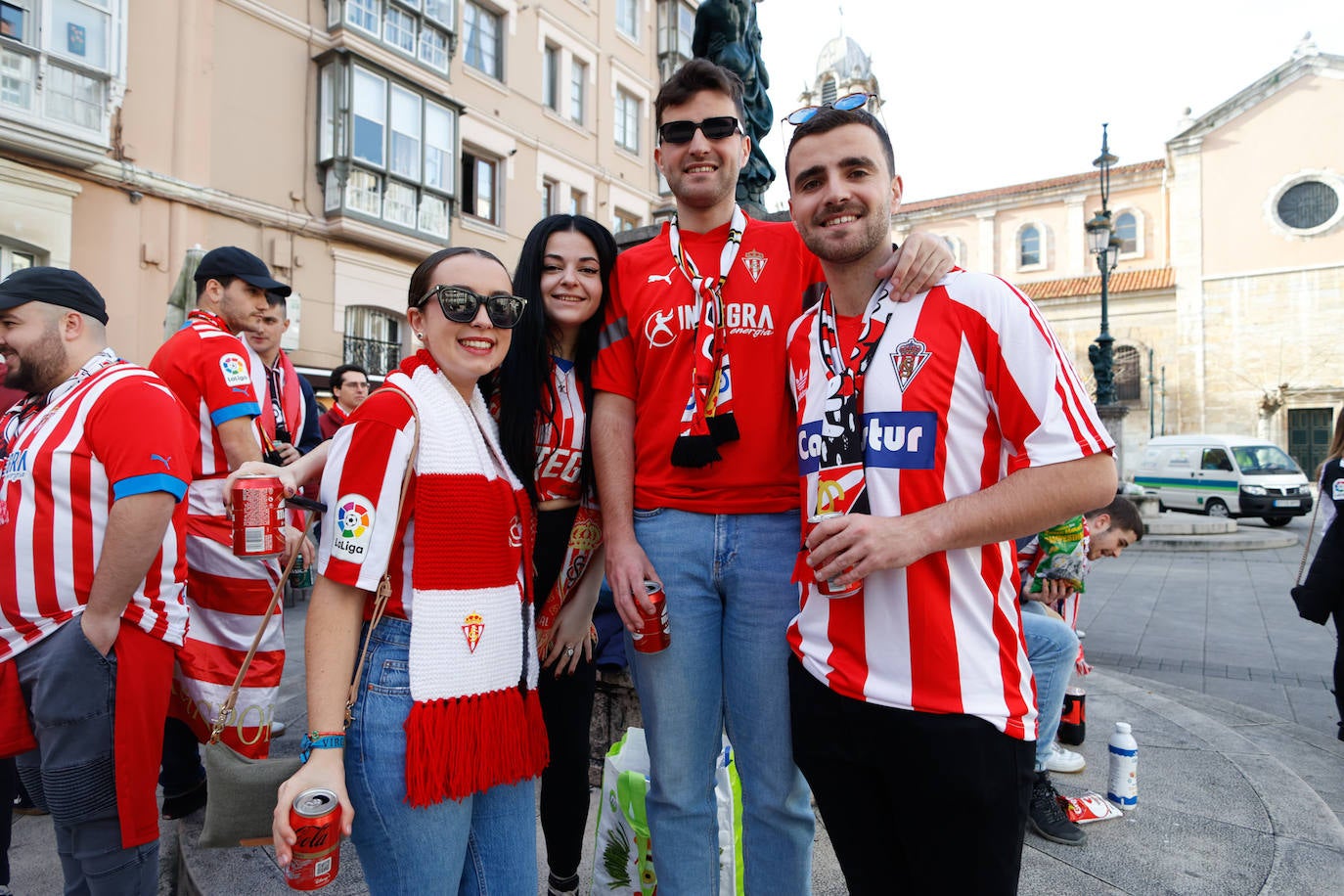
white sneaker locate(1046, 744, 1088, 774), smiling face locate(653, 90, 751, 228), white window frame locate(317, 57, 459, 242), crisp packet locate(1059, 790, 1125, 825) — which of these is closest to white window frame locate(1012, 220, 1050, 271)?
white window frame locate(317, 57, 459, 242)

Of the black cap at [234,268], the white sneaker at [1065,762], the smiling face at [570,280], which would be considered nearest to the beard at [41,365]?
the black cap at [234,268]

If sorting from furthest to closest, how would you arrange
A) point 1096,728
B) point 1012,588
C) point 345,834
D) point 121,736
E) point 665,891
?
point 1096,728 < point 121,736 < point 665,891 < point 1012,588 < point 345,834

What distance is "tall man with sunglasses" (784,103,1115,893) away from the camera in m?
1.48

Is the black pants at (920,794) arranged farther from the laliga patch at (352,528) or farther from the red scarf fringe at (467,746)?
the laliga patch at (352,528)

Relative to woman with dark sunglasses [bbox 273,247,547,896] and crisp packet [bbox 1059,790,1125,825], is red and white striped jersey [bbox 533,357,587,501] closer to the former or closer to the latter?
woman with dark sunglasses [bbox 273,247,547,896]

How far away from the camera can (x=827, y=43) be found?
47.1 metres

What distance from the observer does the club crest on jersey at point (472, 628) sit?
5.38 ft

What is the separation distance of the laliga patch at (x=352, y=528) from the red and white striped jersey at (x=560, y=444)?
74 cm

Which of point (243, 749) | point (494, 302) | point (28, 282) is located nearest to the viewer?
point (494, 302)

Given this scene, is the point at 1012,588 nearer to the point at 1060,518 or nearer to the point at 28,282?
the point at 1060,518

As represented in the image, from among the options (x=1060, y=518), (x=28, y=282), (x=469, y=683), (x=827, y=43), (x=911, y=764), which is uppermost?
(x=827, y=43)

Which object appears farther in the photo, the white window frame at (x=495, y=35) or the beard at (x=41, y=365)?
the white window frame at (x=495, y=35)

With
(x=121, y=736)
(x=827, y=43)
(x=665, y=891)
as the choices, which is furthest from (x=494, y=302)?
(x=827, y=43)

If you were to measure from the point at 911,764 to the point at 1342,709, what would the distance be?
4524 millimetres
